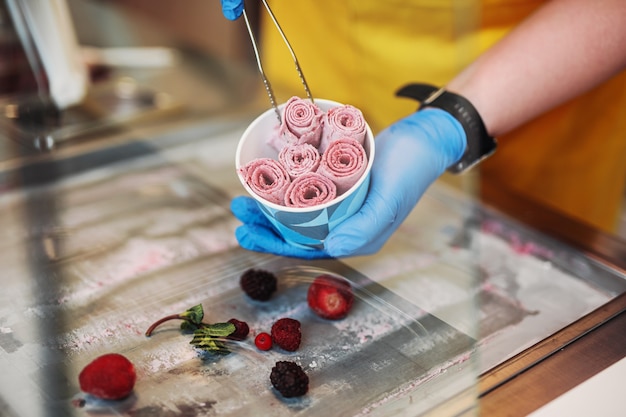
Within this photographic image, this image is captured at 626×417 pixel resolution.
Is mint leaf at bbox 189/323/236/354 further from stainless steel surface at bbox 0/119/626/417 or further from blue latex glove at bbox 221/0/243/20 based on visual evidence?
blue latex glove at bbox 221/0/243/20

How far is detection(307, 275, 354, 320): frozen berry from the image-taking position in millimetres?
910

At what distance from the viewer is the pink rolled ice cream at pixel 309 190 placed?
80 cm

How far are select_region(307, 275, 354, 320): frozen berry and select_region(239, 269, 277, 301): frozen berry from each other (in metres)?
0.05

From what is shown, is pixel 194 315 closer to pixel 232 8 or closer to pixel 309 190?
Result: pixel 309 190

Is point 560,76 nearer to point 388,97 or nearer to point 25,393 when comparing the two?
point 388,97

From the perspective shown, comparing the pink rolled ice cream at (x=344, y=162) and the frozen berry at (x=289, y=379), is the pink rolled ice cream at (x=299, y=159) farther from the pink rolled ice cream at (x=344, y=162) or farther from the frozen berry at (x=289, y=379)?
the frozen berry at (x=289, y=379)

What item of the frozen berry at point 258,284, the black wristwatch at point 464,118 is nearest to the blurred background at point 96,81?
the black wristwatch at point 464,118

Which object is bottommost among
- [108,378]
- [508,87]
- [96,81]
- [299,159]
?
[108,378]

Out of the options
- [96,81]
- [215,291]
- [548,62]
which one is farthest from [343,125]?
[96,81]

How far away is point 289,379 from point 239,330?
0.12m

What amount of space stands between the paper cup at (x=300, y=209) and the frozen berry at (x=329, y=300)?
0.20 ft

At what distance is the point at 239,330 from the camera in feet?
2.81

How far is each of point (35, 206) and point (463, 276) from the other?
0.71 metres

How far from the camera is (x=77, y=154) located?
1.32m
